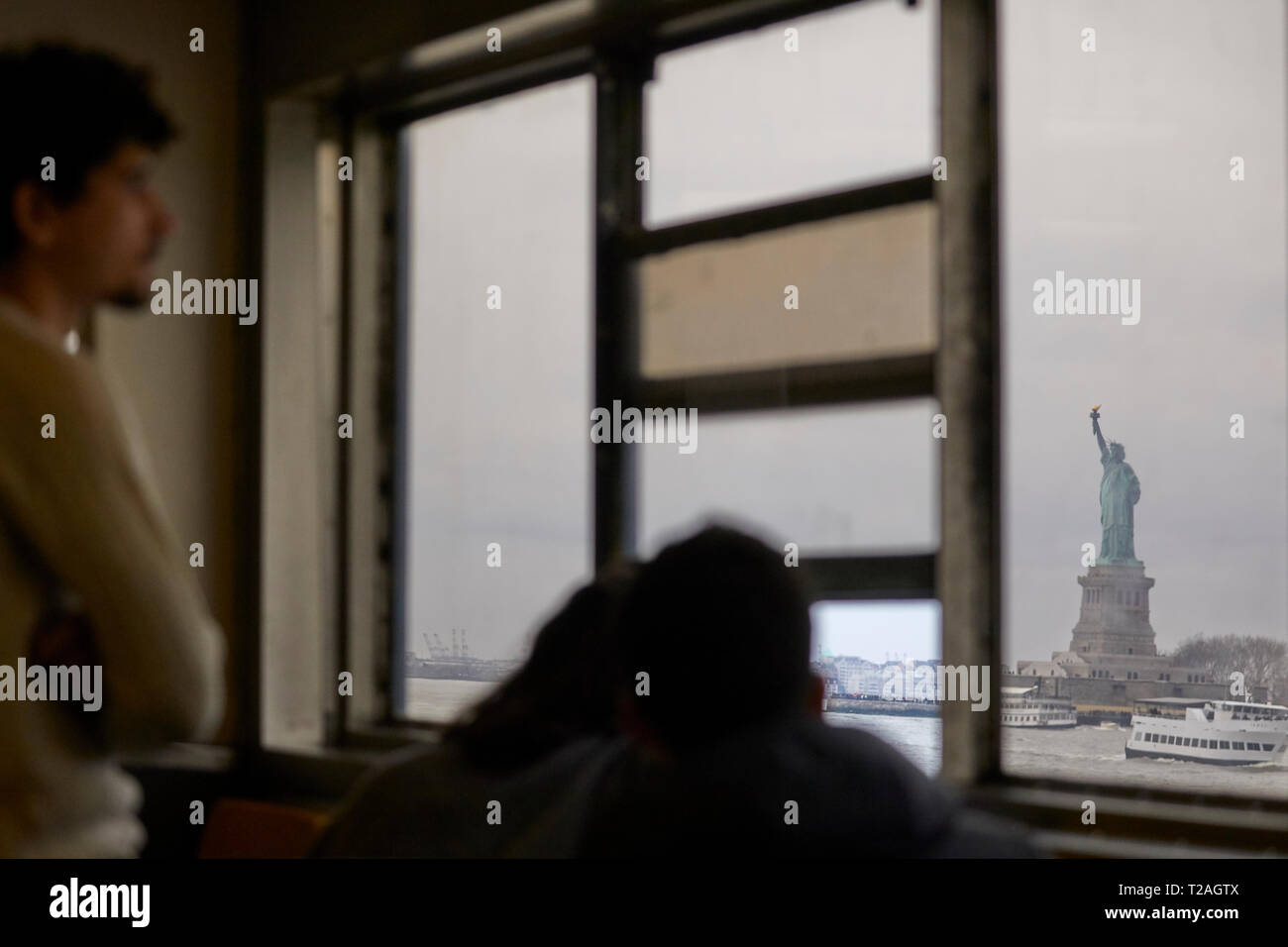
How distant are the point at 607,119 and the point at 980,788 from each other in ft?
6.71

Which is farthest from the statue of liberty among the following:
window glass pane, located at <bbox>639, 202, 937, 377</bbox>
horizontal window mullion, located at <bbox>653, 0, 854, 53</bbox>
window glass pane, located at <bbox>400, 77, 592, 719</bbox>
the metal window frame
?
window glass pane, located at <bbox>400, 77, 592, 719</bbox>

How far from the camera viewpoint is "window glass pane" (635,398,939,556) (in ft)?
9.04

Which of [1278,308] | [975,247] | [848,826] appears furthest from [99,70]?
[1278,308]

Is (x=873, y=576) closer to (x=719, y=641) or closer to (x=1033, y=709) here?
(x=1033, y=709)

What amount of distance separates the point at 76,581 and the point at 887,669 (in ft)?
6.49

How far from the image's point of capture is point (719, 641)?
4.00ft

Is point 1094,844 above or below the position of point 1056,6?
below

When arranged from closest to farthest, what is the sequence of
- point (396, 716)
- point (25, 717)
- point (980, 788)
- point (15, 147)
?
point (25, 717) < point (15, 147) < point (980, 788) < point (396, 716)

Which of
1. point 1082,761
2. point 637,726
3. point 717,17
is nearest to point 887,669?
point 1082,761

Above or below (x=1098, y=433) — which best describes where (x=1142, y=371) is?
above

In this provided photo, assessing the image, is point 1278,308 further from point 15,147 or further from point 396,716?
point 396,716

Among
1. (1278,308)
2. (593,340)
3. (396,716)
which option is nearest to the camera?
(1278,308)

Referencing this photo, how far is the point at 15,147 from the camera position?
1.24 metres

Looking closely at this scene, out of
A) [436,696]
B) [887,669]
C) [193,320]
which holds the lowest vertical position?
[436,696]
